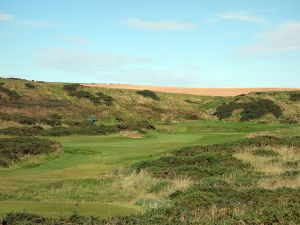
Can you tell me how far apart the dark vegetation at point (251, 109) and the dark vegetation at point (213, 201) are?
4438 centimetres

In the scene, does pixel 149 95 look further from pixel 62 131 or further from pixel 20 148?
pixel 20 148

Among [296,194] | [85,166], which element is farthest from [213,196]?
→ [85,166]

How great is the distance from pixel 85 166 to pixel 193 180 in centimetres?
759

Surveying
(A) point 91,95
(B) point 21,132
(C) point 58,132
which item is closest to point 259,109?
(A) point 91,95

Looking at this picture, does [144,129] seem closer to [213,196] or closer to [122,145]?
[122,145]

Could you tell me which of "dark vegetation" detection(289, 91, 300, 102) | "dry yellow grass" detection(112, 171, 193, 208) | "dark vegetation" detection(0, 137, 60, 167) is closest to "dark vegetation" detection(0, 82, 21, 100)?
"dark vegetation" detection(289, 91, 300, 102)

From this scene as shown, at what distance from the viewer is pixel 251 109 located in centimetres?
7431

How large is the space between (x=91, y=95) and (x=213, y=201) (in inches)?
2841

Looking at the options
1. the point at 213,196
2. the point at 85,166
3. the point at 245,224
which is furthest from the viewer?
the point at 85,166

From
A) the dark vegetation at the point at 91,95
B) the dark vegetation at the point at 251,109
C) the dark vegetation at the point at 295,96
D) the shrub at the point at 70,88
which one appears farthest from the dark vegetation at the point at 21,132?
the dark vegetation at the point at 295,96

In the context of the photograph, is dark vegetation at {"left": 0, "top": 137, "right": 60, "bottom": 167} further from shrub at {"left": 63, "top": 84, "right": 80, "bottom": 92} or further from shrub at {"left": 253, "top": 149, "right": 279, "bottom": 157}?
shrub at {"left": 63, "top": 84, "right": 80, "bottom": 92}

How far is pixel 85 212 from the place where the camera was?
47.8 ft

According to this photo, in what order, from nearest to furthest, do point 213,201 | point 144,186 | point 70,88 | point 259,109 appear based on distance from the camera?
point 213,201 → point 144,186 → point 259,109 → point 70,88

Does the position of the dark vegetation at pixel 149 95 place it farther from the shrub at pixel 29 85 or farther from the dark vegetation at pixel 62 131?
the dark vegetation at pixel 62 131
